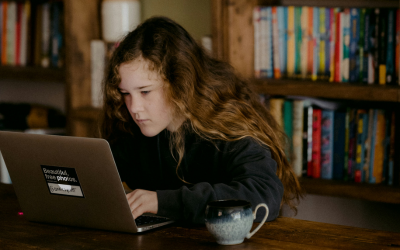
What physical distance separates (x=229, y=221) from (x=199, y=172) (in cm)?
55

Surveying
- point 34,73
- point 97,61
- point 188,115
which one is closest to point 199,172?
point 188,115

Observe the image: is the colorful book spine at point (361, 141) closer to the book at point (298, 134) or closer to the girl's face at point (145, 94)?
the book at point (298, 134)

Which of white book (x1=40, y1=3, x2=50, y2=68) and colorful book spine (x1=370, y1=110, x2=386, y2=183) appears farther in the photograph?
white book (x1=40, y1=3, x2=50, y2=68)

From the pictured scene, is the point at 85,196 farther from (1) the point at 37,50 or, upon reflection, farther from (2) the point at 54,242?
(1) the point at 37,50

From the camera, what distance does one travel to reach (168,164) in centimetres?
155

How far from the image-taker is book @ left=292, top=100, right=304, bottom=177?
1919 millimetres

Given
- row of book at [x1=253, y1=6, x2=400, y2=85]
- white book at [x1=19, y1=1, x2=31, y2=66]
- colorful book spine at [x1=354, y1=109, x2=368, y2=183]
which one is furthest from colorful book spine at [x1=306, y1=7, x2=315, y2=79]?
white book at [x1=19, y1=1, x2=31, y2=66]

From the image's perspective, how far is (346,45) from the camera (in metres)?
1.80

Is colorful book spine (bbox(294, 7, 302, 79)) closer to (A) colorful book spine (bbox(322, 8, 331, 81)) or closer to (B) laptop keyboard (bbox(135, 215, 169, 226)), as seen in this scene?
(A) colorful book spine (bbox(322, 8, 331, 81))

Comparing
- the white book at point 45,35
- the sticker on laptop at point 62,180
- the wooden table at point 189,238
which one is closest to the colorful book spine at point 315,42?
the wooden table at point 189,238

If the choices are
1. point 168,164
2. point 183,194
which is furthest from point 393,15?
point 183,194

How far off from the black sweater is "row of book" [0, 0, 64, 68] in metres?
1.12

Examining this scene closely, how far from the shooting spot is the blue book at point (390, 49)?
5.60ft

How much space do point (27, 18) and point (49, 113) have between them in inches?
19.7
